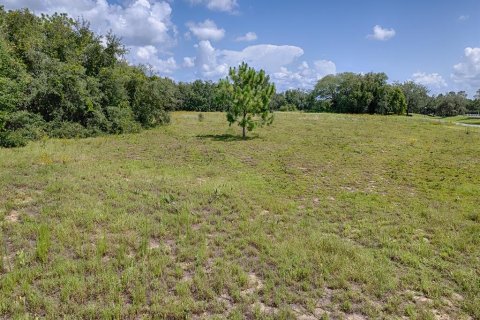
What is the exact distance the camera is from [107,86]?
2280 centimetres

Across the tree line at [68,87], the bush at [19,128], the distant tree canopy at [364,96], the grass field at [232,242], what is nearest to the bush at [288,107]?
the distant tree canopy at [364,96]

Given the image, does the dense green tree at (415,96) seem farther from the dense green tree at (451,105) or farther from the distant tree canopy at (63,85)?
the distant tree canopy at (63,85)

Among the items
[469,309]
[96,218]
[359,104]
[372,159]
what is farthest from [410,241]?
[359,104]

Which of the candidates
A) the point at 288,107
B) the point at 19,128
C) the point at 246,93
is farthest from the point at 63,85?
the point at 288,107

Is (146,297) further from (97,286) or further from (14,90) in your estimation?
(14,90)

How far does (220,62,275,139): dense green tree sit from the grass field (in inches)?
393

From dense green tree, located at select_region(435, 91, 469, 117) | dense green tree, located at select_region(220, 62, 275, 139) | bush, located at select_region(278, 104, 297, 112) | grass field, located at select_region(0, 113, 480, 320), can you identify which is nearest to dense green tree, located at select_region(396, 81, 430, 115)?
dense green tree, located at select_region(435, 91, 469, 117)

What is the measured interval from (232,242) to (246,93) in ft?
53.3

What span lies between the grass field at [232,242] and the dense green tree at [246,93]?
9.99 m

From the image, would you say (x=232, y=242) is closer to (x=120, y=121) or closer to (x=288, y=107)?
(x=120, y=121)

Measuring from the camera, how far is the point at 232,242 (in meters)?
5.95

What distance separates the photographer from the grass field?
411cm

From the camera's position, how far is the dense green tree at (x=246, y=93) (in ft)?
69.4

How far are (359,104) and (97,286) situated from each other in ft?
232
